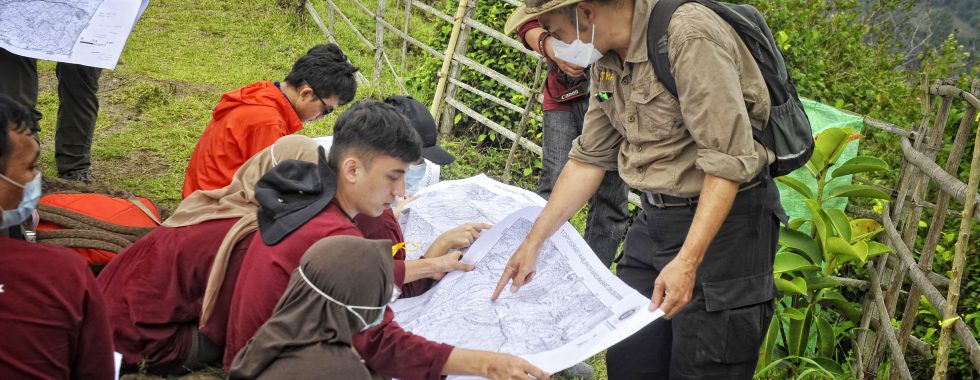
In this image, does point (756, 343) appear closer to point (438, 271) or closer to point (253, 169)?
point (438, 271)

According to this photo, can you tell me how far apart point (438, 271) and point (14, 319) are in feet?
3.69

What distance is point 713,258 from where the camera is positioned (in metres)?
2.20

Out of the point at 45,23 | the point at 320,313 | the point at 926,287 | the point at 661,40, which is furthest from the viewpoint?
the point at 45,23

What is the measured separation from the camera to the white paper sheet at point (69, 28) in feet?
12.0

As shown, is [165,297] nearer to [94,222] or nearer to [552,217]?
[94,222]

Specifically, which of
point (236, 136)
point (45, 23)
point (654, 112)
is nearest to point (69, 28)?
point (45, 23)

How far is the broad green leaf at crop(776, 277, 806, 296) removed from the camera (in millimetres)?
3592

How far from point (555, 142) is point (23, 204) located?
2.24 metres

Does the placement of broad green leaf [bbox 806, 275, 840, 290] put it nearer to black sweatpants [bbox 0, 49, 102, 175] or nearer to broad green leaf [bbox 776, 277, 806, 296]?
broad green leaf [bbox 776, 277, 806, 296]

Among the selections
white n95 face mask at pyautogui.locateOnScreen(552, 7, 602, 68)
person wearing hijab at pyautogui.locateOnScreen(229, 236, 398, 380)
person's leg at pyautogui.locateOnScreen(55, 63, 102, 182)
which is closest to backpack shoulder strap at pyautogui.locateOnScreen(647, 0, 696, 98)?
white n95 face mask at pyautogui.locateOnScreen(552, 7, 602, 68)

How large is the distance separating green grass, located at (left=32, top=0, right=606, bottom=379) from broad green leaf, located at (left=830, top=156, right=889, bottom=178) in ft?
4.49

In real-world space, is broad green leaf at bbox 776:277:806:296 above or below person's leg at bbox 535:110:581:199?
below

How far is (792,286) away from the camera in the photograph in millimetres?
3594

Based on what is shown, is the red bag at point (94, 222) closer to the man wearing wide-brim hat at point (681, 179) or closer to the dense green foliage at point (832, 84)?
the man wearing wide-brim hat at point (681, 179)
